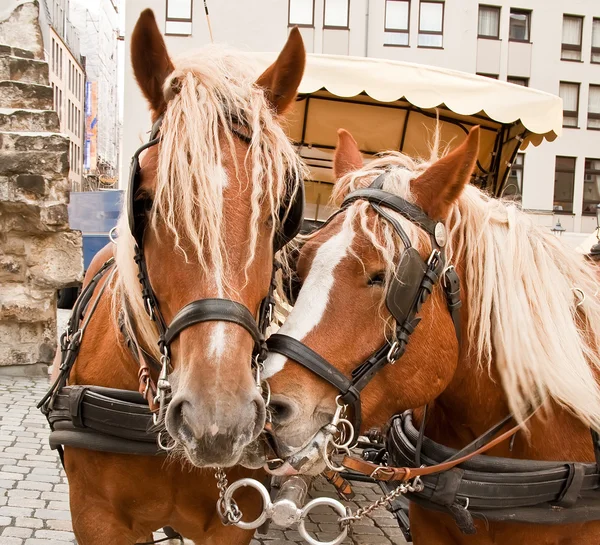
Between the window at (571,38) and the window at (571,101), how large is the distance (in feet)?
3.32

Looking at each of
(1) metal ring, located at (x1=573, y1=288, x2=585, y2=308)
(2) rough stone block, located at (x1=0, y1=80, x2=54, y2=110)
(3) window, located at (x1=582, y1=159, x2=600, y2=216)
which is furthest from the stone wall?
(3) window, located at (x1=582, y1=159, x2=600, y2=216)

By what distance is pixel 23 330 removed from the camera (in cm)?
709

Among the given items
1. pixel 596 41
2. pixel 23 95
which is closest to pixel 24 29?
pixel 23 95

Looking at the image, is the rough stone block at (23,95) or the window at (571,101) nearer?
the rough stone block at (23,95)

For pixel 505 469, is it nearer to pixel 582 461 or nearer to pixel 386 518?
pixel 582 461

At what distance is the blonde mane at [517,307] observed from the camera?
1985 millimetres

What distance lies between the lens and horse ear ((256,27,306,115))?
1900 mm

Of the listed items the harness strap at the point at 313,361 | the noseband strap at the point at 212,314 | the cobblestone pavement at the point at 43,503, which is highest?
the noseband strap at the point at 212,314

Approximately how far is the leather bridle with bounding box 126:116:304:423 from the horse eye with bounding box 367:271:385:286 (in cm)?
27

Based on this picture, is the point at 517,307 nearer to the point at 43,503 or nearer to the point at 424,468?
the point at 424,468

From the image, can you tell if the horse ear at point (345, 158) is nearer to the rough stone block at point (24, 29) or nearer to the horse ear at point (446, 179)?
the horse ear at point (446, 179)

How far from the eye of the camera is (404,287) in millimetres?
1843

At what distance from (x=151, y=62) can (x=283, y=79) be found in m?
0.40

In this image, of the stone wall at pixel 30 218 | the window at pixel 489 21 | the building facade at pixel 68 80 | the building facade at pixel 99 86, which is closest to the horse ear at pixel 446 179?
the stone wall at pixel 30 218
